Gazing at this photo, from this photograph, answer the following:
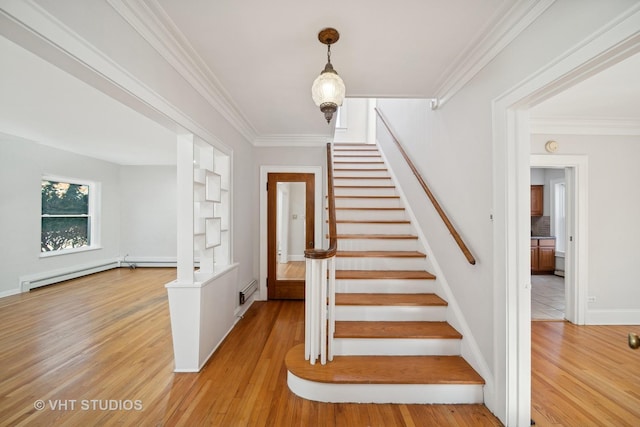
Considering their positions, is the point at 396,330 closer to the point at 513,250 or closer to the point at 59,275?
the point at 513,250

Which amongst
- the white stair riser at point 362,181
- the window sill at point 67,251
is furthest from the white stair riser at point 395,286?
the window sill at point 67,251

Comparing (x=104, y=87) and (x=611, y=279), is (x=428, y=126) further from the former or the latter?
(x=611, y=279)

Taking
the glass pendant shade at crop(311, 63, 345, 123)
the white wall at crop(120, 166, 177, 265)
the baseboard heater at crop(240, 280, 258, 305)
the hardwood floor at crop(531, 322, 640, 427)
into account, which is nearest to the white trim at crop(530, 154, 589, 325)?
the hardwood floor at crop(531, 322, 640, 427)

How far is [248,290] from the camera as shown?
3.60 metres

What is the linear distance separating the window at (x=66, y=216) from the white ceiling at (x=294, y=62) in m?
1.89

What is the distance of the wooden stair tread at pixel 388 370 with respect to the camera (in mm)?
1808

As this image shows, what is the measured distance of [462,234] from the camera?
2.16 m

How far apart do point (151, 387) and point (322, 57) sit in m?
2.82

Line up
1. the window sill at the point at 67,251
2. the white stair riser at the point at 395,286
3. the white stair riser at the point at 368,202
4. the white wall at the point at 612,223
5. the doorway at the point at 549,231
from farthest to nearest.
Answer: the doorway at the point at 549,231
the window sill at the point at 67,251
the white stair riser at the point at 368,202
the white wall at the point at 612,223
the white stair riser at the point at 395,286

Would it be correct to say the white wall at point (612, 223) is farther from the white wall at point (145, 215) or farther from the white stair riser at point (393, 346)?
the white wall at point (145, 215)

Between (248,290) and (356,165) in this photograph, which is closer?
(248,290)

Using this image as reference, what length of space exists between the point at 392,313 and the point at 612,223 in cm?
321

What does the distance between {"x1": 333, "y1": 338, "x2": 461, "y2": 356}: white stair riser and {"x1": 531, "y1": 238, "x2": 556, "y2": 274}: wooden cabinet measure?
17.2 feet

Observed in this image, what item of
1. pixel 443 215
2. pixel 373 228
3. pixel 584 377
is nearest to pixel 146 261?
pixel 373 228
